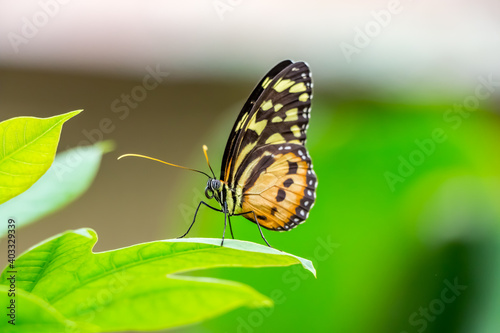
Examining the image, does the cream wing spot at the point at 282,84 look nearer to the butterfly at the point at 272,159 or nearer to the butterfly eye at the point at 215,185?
the butterfly at the point at 272,159

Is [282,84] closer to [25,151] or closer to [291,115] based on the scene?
[291,115]

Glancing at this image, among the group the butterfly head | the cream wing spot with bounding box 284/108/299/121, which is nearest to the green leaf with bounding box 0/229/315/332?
the butterfly head

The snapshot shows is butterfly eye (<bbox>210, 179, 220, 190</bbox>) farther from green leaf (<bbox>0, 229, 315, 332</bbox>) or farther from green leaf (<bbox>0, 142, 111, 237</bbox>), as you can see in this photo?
green leaf (<bbox>0, 229, 315, 332</bbox>)

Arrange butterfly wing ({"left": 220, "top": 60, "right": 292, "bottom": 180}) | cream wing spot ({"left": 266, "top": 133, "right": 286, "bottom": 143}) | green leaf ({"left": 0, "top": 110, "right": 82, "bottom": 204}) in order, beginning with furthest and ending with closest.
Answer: cream wing spot ({"left": 266, "top": 133, "right": 286, "bottom": 143}), butterfly wing ({"left": 220, "top": 60, "right": 292, "bottom": 180}), green leaf ({"left": 0, "top": 110, "right": 82, "bottom": 204})

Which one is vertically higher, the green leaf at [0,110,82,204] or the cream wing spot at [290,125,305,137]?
the cream wing spot at [290,125,305,137]

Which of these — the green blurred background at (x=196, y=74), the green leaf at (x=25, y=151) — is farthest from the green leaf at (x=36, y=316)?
the green blurred background at (x=196, y=74)

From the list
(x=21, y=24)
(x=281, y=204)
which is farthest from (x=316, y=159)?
(x=21, y=24)

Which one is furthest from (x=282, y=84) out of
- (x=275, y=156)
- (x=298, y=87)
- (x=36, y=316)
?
(x=36, y=316)
